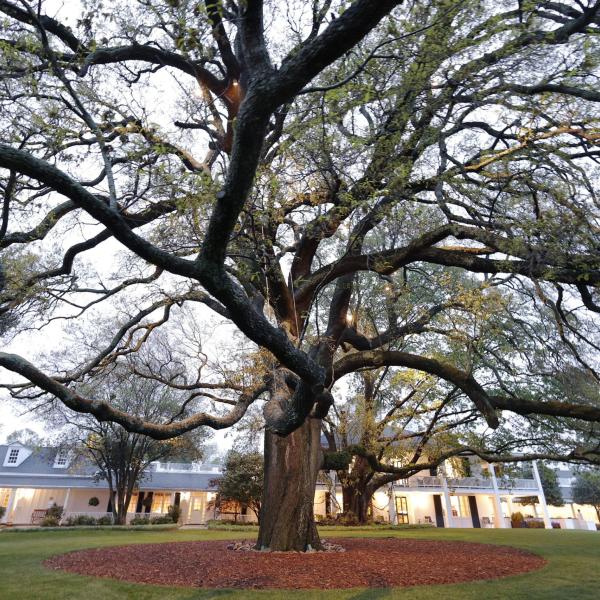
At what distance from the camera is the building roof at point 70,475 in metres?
30.3

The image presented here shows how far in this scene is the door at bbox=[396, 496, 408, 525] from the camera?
1336 inches

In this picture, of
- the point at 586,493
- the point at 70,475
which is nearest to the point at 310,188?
the point at 70,475

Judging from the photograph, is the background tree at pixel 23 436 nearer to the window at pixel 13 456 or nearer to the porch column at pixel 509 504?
the window at pixel 13 456

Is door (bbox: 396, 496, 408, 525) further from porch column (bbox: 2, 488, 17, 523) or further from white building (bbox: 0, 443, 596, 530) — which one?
porch column (bbox: 2, 488, 17, 523)

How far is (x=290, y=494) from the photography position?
9.19 metres

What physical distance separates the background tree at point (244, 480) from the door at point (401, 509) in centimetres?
1444

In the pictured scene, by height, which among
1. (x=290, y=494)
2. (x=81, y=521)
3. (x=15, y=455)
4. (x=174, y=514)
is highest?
(x=15, y=455)

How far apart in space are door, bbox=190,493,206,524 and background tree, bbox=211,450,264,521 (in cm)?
916

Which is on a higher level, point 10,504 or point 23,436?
point 23,436

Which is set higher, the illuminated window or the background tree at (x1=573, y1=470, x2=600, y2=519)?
the background tree at (x1=573, y1=470, x2=600, y2=519)

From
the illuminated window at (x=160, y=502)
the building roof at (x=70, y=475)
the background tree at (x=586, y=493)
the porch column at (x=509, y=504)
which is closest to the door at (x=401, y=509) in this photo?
the porch column at (x=509, y=504)

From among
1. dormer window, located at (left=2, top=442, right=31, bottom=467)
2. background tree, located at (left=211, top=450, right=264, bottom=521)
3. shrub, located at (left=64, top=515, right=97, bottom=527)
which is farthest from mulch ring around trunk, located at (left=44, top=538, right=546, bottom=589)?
dormer window, located at (left=2, top=442, right=31, bottom=467)

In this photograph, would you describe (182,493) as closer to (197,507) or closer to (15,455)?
(197,507)

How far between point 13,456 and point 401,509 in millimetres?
30500
